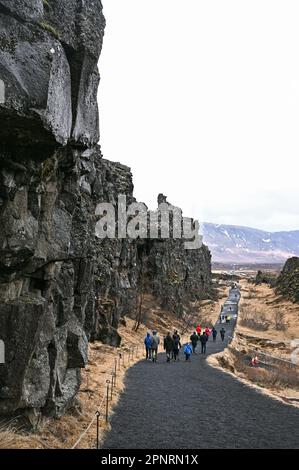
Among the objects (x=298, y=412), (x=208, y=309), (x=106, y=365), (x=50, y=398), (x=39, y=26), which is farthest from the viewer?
(x=208, y=309)

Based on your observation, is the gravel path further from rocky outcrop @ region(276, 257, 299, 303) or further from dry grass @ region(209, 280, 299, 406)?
rocky outcrop @ region(276, 257, 299, 303)

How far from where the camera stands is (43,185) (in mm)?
11383

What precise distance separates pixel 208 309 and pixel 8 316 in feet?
251

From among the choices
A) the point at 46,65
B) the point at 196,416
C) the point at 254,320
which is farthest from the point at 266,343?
the point at 46,65

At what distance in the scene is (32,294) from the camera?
11727mm

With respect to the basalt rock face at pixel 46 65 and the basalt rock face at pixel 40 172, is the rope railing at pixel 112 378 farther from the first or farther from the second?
the basalt rock face at pixel 46 65

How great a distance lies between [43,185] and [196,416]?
11.0m

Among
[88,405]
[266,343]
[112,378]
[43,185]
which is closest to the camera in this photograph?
[43,185]

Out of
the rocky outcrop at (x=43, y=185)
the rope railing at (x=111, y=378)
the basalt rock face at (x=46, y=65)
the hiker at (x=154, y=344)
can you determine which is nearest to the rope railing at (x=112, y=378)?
the rope railing at (x=111, y=378)

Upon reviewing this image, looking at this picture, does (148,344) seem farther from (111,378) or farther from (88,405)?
(88,405)

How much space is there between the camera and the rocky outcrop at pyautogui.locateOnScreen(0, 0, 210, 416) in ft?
28.3

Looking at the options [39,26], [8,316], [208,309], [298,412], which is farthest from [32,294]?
[208,309]
